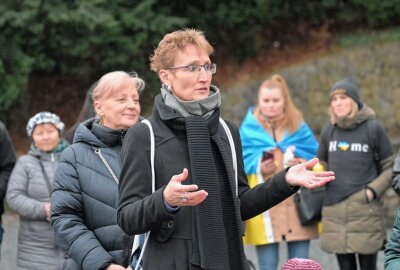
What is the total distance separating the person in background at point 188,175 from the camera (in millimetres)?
3938

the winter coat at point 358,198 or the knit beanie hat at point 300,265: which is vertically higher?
the winter coat at point 358,198

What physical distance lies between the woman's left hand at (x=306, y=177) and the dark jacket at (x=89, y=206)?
1044 mm

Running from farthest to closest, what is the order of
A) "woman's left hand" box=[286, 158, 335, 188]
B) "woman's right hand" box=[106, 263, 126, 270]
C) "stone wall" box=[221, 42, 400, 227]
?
"stone wall" box=[221, 42, 400, 227] → "woman's right hand" box=[106, 263, 126, 270] → "woman's left hand" box=[286, 158, 335, 188]

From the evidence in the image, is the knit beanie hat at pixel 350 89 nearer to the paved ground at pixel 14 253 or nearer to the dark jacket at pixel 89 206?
the paved ground at pixel 14 253

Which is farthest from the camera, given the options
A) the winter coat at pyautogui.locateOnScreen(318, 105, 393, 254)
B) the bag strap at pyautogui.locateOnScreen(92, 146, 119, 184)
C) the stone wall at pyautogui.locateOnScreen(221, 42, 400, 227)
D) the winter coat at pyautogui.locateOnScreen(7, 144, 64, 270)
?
the stone wall at pyautogui.locateOnScreen(221, 42, 400, 227)

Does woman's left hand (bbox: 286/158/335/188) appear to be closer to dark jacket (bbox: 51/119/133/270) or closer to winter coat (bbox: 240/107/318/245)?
dark jacket (bbox: 51/119/133/270)

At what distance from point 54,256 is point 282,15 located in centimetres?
944

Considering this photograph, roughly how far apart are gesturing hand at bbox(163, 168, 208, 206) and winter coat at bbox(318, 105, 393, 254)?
4390 mm

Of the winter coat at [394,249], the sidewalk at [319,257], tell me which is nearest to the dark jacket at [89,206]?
the winter coat at [394,249]

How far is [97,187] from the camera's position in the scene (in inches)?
195

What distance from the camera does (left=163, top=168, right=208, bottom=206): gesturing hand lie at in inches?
142

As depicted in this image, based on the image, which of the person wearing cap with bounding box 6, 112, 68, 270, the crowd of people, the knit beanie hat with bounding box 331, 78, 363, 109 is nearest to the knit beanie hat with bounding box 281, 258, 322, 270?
the crowd of people

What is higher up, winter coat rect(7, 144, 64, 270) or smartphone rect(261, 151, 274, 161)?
smartphone rect(261, 151, 274, 161)

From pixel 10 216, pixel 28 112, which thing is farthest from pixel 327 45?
pixel 10 216
